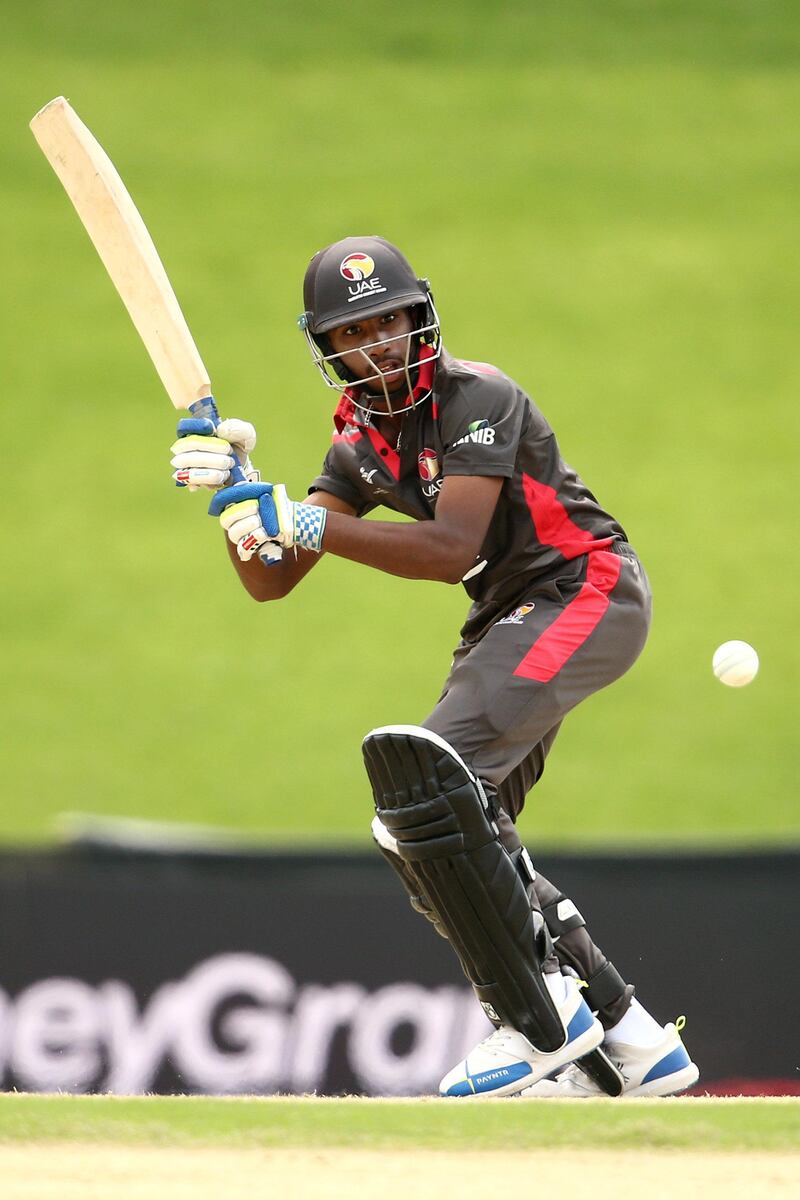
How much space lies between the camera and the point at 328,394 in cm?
1062

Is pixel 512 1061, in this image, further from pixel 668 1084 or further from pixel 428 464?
pixel 428 464

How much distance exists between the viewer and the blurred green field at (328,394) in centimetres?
934

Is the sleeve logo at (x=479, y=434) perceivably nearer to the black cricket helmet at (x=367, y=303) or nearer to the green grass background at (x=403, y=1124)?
the black cricket helmet at (x=367, y=303)

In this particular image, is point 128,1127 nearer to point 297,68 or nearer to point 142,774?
point 142,774

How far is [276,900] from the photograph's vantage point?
582 centimetres

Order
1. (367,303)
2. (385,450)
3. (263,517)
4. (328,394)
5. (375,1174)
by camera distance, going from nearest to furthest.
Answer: (375,1174), (263,517), (367,303), (385,450), (328,394)

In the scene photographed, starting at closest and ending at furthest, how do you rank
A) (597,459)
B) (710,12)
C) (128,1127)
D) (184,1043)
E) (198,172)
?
1. (128,1127)
2. (184,1043)
3. (597,459)
4. (198,172)
5. (710,12)

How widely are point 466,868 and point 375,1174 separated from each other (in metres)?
0.71

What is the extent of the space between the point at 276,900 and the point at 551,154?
7561 mm

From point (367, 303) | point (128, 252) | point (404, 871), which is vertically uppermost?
point (128, 252)

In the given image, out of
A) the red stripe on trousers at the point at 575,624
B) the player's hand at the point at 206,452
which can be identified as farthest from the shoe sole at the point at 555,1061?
the player's hand at the point at 206,452

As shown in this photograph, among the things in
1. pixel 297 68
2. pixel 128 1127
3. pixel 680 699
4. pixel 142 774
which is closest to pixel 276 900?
pixel 128 1127

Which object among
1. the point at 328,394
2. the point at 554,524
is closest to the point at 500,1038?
the point at 554,524

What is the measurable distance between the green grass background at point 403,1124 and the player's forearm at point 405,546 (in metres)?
1.24
